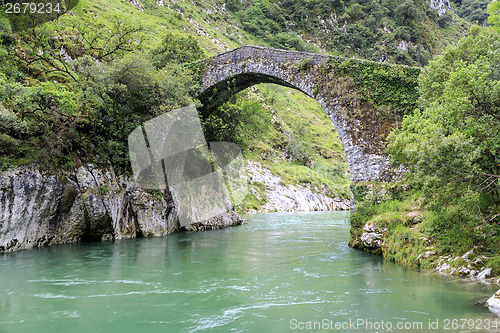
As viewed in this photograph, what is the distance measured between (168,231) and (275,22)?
87.9 meters

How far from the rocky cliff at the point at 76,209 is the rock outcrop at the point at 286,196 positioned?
20877 millimetres

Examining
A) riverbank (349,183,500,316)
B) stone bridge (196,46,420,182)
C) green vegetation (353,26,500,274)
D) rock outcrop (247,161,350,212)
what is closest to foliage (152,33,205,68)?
stone bridge (196,46,420,182)

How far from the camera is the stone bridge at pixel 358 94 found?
45.2 ft

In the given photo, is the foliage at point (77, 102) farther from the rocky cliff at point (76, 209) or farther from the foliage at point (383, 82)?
the foliage at point (383, 82)

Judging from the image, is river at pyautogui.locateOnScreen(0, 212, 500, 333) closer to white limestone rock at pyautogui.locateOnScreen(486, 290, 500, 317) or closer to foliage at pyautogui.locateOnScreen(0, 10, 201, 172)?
white limestone rock at pyautogui.locateOnScreen(486, 290, 500, 317)

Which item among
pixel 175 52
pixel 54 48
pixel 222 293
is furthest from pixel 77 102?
pixel 222 293

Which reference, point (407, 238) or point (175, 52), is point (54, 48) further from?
point (407, 238)

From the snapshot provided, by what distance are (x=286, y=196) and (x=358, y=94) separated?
1028 inches

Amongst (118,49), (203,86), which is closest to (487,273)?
(203,86)

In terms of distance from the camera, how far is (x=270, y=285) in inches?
291

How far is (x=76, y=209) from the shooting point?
12.9m

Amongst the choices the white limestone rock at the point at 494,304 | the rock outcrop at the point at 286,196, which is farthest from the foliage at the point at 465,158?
the rock outcrop at the point at 286,196

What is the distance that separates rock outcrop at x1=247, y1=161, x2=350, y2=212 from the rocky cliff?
2088 cm

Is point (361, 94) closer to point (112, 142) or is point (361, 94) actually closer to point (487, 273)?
point (487, 273)
